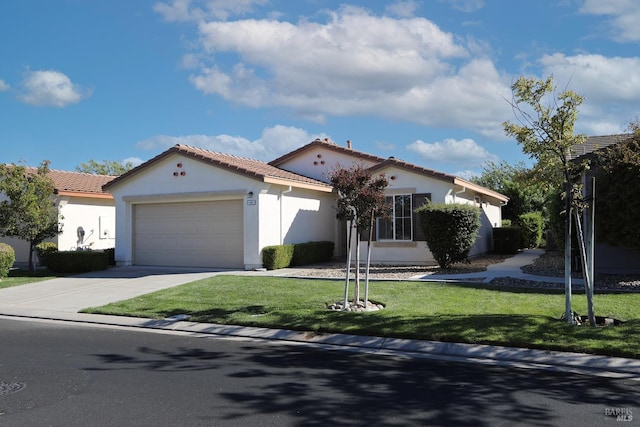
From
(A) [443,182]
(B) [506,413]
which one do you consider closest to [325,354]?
(B) [506,413]

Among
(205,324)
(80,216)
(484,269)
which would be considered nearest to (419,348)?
(205,324)

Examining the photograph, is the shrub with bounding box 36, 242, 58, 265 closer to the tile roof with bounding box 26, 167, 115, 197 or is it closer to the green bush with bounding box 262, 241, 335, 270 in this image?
the tile roof with bounding box 26, 167, 115, 197

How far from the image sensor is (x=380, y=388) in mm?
5852

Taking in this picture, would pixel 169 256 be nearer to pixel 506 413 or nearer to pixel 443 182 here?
pixel 443 182

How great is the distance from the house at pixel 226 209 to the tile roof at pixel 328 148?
277 centimetres

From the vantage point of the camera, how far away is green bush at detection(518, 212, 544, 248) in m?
27.6

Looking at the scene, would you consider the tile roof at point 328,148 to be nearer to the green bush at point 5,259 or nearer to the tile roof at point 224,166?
the tile roof at point 224,166

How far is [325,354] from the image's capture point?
7520 millimetres

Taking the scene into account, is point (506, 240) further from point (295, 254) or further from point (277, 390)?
point (277, 390)

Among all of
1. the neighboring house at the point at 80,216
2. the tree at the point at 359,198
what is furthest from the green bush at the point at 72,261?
the tree at the point at 359,198

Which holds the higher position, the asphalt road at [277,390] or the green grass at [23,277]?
the green grass at [23,277]

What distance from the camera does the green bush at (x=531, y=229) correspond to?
90.6 feet

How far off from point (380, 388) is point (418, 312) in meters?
3.91

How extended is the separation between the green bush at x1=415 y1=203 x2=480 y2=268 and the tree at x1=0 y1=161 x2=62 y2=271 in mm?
11951
